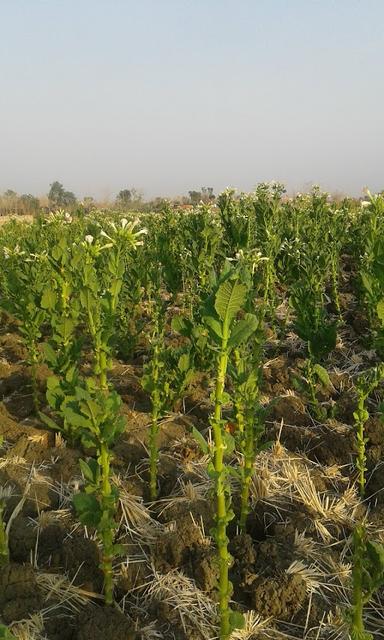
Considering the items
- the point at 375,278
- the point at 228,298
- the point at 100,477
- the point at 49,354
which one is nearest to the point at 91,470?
the point at 100,477

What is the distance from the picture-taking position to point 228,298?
67.1 inches

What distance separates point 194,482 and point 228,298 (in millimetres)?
1609

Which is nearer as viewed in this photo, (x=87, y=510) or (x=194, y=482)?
(x=87, y=510)

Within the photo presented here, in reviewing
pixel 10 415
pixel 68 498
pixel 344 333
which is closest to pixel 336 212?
pixel 344 333

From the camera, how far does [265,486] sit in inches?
111

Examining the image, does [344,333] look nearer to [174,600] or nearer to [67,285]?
[67,285]

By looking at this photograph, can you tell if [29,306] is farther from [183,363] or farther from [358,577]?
[358,577]

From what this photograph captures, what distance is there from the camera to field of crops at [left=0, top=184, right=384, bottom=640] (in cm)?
205

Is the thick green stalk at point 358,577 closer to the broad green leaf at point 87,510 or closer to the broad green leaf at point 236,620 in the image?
the broad green leaf at point 236,620

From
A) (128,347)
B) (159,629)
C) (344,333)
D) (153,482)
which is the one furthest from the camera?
(344,333)

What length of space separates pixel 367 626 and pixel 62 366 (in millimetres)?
2379

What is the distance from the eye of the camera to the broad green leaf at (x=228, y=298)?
1.66 m

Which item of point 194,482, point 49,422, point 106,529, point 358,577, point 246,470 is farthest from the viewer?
point 49,422

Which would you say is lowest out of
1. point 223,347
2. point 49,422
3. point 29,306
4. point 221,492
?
point 49,422
